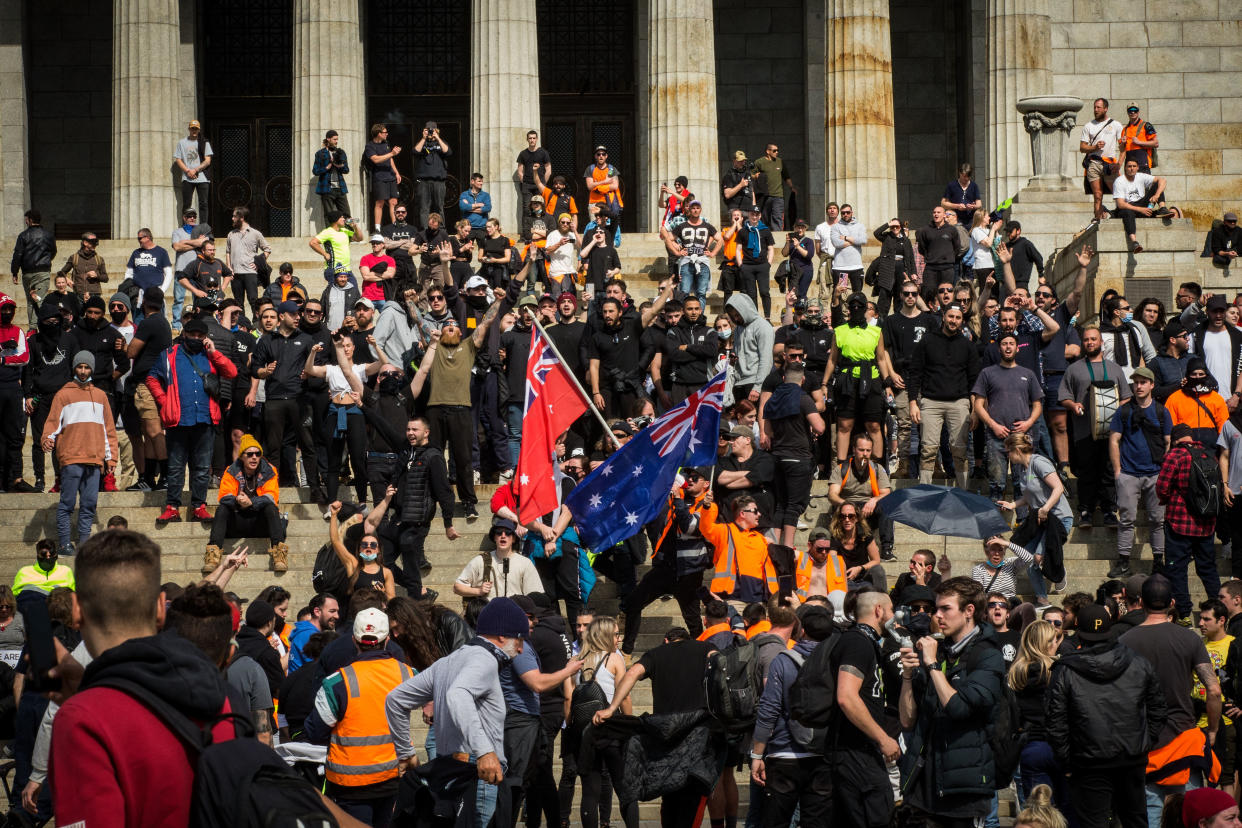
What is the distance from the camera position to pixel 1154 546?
Answer: 16391 millimetres

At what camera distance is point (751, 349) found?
63.8 ft

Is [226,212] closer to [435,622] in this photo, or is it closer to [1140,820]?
[435,622]

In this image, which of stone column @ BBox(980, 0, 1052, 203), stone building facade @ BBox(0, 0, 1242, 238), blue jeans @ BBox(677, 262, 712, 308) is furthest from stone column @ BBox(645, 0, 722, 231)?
blue jeans @ BBox(677, 262, 712, 308)

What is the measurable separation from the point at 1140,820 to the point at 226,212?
28.9 m

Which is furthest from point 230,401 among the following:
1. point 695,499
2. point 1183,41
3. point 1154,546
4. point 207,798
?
point 1183,41

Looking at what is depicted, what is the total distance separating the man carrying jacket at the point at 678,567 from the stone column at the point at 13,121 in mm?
21745

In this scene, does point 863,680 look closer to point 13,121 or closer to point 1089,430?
point 1089,430

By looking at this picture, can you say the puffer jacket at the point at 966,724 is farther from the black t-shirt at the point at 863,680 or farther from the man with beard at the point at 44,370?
the man with beard at the point at 44,370

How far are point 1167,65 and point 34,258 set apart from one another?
20861 mm

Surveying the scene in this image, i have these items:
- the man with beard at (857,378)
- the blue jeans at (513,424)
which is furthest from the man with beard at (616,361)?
the man with beard at (857,378)

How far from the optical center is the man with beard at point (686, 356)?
61.4ft

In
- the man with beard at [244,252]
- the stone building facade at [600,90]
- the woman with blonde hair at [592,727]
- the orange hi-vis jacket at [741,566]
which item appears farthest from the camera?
the stone building facade at [600,90]

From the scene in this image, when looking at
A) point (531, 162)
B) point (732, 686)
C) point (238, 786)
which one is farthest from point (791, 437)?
point (238, 786)

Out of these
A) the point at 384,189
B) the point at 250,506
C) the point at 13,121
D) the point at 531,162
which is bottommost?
the point at 250,506
